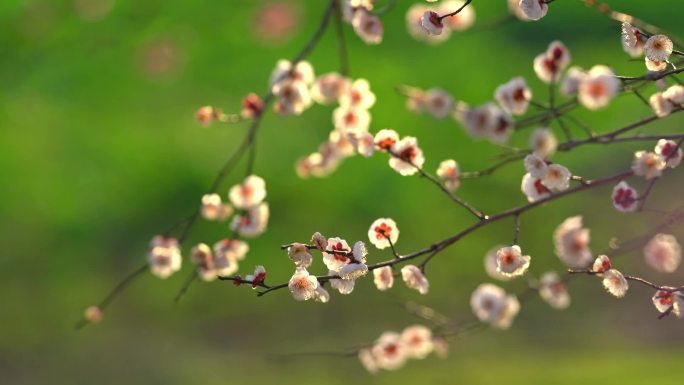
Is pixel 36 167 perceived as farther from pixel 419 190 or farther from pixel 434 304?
pixel 434 304

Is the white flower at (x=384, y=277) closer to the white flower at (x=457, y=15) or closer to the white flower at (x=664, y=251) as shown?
the white flower at (x=664, y=251)

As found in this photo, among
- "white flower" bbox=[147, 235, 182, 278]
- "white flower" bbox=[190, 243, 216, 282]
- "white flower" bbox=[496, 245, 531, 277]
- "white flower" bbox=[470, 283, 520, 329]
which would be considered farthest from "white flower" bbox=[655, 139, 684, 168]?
"white flower" bbox=[147, 235, 182, 278]

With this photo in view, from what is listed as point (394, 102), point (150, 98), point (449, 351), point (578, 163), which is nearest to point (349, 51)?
point (394, 102)

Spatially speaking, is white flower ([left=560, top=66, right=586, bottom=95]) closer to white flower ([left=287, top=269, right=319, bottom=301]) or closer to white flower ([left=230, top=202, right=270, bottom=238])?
white flower ([left=287, top=269, right=319, bottom=301])

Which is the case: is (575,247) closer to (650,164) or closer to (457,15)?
(650,164)

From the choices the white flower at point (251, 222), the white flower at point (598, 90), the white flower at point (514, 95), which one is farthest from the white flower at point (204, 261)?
the white flower at point (598, 90)

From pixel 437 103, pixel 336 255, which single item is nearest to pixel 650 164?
pixel 336 255
